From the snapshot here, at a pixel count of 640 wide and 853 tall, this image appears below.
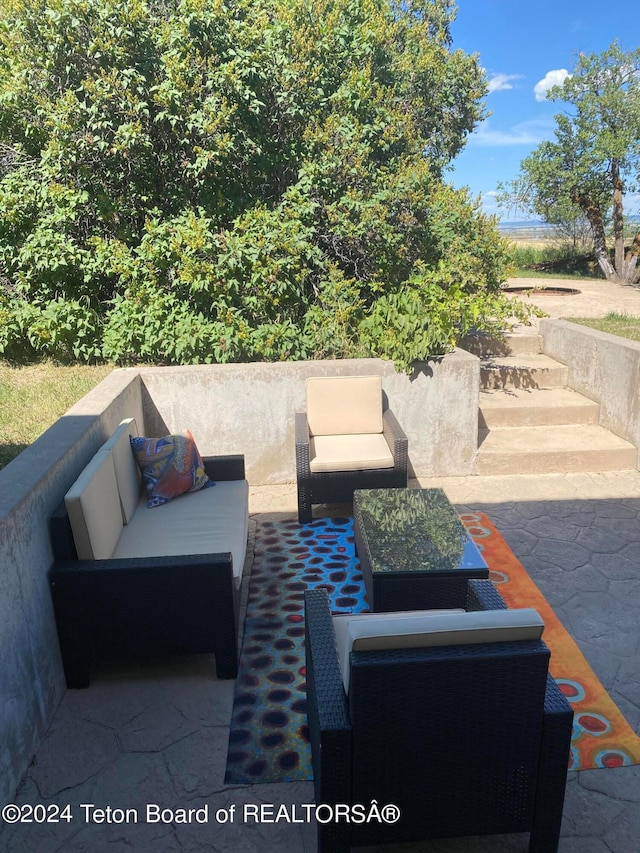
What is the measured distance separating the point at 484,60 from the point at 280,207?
10.5 meters

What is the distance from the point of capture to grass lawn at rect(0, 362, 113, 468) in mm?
5293

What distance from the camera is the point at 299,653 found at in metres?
3.72

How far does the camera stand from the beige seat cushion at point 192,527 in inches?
151

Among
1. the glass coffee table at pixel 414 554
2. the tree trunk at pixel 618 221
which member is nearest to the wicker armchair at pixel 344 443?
the glass coffee table at pixel 414 554

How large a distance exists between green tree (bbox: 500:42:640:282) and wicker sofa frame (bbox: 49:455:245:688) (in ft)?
59.9

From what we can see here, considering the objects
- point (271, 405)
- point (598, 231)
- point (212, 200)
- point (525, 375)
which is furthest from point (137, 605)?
point (598, 231)

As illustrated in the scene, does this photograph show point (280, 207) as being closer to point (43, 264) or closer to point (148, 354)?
point (148, 354)

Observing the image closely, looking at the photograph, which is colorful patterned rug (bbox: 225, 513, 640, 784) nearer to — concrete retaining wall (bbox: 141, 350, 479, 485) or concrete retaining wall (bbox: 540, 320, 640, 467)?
concrete retaining wall (bbox: 141, 350, 479, 485)

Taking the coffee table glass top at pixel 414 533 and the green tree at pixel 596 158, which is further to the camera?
the green tree at pixel 596 158

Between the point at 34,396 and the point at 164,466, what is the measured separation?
2467 mm

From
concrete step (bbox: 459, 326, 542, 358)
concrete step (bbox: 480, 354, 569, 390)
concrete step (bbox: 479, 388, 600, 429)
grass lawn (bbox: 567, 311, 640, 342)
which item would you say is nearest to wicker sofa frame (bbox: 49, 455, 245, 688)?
concrete step (bbox: 479, 388, 600, 429)

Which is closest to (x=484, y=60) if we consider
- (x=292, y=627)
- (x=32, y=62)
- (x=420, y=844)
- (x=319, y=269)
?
(x=319, y=269)

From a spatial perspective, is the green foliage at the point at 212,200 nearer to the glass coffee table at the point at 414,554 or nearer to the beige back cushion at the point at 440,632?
the glass coffee table at the point at 414,554

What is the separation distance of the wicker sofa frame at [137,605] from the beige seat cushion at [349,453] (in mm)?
2004
